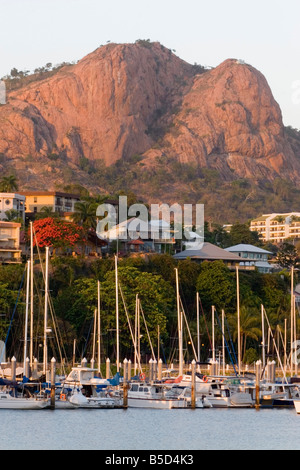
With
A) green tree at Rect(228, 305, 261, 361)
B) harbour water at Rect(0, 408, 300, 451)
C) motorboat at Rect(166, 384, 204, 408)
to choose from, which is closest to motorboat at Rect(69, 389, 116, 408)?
harbour water at Rect(0, 408, 300, 451)

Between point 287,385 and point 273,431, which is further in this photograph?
point 287,385

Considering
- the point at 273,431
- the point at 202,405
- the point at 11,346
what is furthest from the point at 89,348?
the point at 273,431

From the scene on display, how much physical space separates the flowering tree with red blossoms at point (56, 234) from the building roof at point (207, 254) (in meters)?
16.6

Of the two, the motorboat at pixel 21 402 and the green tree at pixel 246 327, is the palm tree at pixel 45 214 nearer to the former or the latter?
the green tree at pixel 246 327

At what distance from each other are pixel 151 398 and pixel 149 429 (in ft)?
27.6

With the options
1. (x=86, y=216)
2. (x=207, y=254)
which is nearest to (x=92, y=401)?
(x=86, y=216)

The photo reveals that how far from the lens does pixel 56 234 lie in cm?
11606

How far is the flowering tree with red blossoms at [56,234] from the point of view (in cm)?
11538

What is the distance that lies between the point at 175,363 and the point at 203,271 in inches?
914

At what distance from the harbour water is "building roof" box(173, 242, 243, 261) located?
6087 centimetres

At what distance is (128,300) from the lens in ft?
318

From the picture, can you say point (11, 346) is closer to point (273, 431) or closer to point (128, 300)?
point (128, 300)
